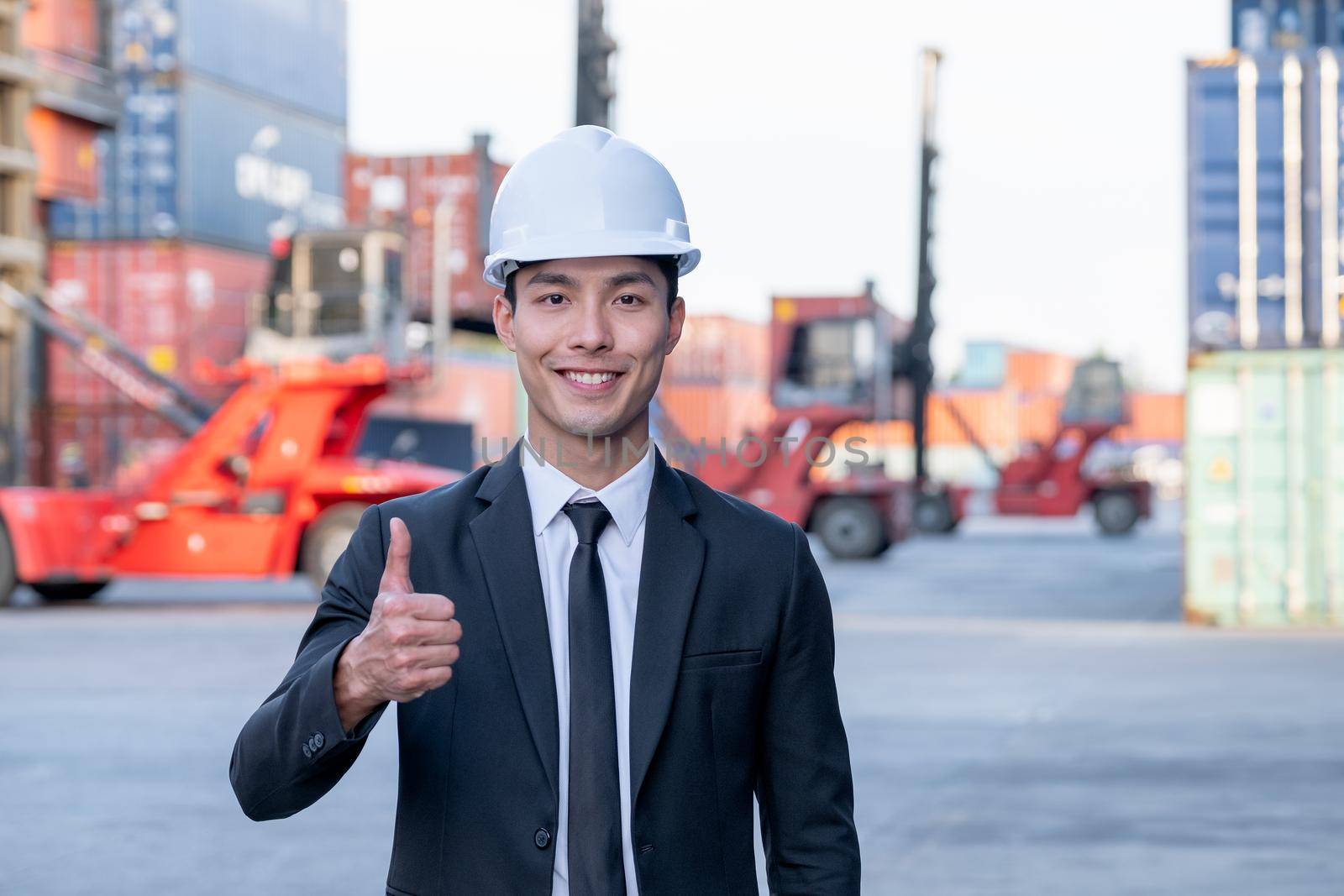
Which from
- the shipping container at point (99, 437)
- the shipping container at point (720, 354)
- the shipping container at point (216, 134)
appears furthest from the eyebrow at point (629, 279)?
the shipping container at point (216, 134)

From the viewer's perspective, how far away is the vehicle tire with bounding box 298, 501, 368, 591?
51.5 feet

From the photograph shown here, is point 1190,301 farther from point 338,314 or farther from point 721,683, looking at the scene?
point 721,683

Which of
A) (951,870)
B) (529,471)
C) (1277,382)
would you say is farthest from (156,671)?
(529,471)

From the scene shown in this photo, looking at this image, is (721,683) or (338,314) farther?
(338,314)

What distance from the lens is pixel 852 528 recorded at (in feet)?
77.2

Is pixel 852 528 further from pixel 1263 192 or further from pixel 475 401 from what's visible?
pixel 475 401

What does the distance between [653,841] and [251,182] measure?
102ft

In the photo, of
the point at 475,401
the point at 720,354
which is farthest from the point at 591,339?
the point at 720,354

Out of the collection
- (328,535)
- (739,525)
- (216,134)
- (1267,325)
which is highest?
A: (216,134)

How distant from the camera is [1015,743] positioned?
340 inches

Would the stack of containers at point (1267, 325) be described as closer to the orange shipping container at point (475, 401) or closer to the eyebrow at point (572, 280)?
the eyebrow at point (572, 280)

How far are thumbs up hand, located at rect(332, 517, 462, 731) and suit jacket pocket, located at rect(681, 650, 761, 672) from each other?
1.03 feet

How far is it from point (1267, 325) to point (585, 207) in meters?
15.3

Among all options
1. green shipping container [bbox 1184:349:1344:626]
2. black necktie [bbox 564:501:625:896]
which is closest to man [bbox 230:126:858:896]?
black necktie [bbox 564:501:625:896]
